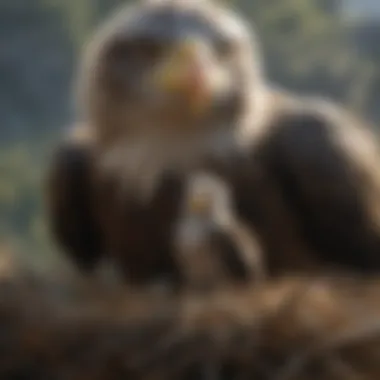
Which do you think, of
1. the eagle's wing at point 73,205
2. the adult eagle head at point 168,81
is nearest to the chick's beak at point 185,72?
the adult eagle head at point 168,81

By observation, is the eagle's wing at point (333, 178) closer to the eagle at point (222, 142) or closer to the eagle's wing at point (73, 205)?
the eagle at point (222, 142)

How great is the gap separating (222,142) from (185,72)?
7 centimetres

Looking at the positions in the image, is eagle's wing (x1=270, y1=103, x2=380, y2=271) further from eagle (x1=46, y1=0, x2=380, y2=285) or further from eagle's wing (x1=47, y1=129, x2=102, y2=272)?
eagle's wing (x1=47, y1=129, x2=102, y2=272)

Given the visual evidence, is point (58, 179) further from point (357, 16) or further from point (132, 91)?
point (357, 16)

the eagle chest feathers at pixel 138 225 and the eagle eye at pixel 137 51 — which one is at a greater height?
the eagle eye at pixel 137 51

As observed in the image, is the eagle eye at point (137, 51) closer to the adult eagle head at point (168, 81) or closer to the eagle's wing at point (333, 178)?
the adult eagle head at point (168, 81)

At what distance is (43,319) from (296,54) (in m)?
0.27

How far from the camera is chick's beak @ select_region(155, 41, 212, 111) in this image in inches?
35.6

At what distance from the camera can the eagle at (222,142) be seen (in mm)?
922

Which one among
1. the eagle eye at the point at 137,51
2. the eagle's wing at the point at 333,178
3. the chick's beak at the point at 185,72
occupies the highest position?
the eagle eye at the point at 137,51

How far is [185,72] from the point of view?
904mm

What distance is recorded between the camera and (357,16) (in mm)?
928

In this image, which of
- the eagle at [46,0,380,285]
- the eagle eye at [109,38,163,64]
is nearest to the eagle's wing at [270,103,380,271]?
the eagle at [46,0,380,285]

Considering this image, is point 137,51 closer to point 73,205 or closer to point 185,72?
point 185,72
